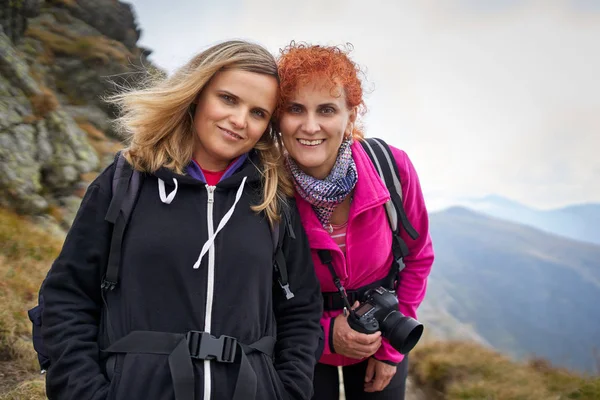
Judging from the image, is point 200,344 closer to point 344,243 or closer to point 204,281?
point 204,281

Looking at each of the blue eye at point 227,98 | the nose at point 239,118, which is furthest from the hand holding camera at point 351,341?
the blue eye at point 227,98

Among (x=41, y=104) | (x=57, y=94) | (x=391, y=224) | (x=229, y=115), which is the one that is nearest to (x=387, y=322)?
(x=391, y=224)

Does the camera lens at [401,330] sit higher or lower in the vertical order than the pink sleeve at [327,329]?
higher

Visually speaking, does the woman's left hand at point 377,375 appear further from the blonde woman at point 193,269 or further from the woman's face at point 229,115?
the woman's face at point 229,115

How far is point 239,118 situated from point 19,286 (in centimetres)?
516

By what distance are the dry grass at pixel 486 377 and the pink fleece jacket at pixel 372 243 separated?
12.7 feet

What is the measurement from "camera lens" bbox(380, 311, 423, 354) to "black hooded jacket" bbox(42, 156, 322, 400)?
2.24ft

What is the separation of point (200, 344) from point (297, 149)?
1387 mm

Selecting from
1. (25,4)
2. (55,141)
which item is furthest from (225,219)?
(25,4)

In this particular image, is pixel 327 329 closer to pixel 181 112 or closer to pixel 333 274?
pixel 333 274

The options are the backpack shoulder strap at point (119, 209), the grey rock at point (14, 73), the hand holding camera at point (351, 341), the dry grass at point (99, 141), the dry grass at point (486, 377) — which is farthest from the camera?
the dry grass at point (99, 141)

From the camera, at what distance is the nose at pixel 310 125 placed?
8.13ft

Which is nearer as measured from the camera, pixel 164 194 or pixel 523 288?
pixel 164 194

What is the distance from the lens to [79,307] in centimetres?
178
